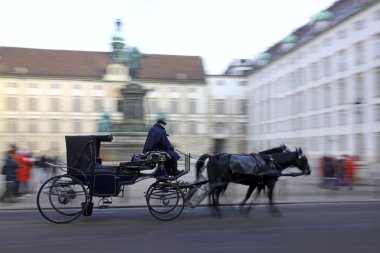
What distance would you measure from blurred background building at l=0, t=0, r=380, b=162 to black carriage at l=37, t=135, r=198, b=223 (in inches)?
1878

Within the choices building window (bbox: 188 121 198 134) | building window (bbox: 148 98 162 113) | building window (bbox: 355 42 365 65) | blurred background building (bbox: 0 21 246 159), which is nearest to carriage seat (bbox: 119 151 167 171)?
building window (bbox: 355 42 365 65)

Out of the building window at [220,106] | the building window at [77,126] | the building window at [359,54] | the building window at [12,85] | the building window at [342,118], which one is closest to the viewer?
the building window at [359,54]

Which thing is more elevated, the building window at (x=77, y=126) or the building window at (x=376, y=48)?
the building window at (x=376, y=48)

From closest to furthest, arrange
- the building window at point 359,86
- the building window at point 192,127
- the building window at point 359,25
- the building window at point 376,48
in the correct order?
the building window at point 376,48, the building window at point 359,86, the building window at point 359,25, the building window at point 192,127

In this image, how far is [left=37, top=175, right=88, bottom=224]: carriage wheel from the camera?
995 centimetres

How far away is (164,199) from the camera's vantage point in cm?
1018

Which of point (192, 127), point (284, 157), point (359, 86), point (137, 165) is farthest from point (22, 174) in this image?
point (192, 127)

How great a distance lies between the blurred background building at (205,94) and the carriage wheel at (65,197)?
1907 inches

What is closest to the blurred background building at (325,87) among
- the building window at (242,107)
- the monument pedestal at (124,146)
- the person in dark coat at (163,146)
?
the building window at (242,107)

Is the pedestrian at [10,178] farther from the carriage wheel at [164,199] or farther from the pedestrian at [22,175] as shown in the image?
the carriage wheel at [164,199]

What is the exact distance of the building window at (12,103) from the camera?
7850 cm

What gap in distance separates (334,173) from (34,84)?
228 ft

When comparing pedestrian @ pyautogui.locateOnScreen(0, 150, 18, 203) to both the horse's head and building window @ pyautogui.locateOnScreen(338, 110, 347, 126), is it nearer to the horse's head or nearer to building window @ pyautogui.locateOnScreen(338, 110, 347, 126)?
the horse's head

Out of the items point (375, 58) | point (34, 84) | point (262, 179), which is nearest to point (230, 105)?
point (34, 84)
